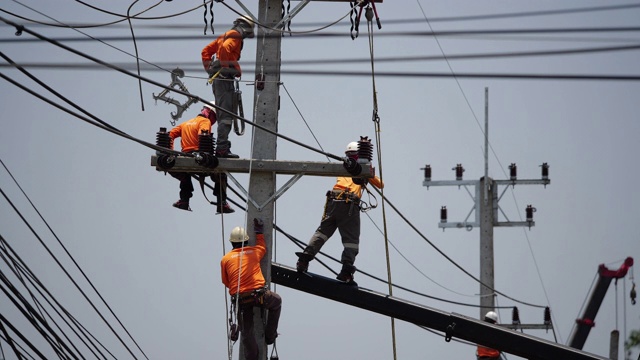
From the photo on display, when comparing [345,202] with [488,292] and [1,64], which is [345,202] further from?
[488,292]

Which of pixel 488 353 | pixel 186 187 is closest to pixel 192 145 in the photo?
pixel 186 187

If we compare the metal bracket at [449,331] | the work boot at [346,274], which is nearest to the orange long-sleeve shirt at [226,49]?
the work boot at [346,274]

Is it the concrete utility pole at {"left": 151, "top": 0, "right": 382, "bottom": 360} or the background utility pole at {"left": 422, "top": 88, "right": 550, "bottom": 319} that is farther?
the background utility pole at {"left": 422, "top": 88, "right": 550, "bottom": 319}

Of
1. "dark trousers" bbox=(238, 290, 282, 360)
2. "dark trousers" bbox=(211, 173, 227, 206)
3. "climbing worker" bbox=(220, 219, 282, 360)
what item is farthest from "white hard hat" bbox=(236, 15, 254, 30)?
"dark trousers" bbox=(238, 290, 282, 360)

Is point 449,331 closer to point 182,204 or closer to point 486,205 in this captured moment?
point 182,204

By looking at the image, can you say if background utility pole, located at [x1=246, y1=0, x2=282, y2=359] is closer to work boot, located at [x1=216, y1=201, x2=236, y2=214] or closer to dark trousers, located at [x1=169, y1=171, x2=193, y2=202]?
work boot, located at [x1=216, y1=201, x2=236, y2=214]

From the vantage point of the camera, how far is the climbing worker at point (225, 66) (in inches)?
639

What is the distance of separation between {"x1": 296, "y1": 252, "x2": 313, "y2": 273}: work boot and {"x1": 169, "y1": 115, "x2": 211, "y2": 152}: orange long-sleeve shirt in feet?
6.50

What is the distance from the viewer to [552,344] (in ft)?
52.3

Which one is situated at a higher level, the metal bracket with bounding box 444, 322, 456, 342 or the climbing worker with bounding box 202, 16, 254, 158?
the climbing worker with bounding box 202, 16, 254, 158

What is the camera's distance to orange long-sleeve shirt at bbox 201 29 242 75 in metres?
16.3

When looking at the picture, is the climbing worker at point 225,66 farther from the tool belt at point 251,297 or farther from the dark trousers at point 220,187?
the tool belt at point 251,297

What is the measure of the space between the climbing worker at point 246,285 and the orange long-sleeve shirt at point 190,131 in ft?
5.73

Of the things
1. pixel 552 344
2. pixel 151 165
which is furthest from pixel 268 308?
pixel 552 344
